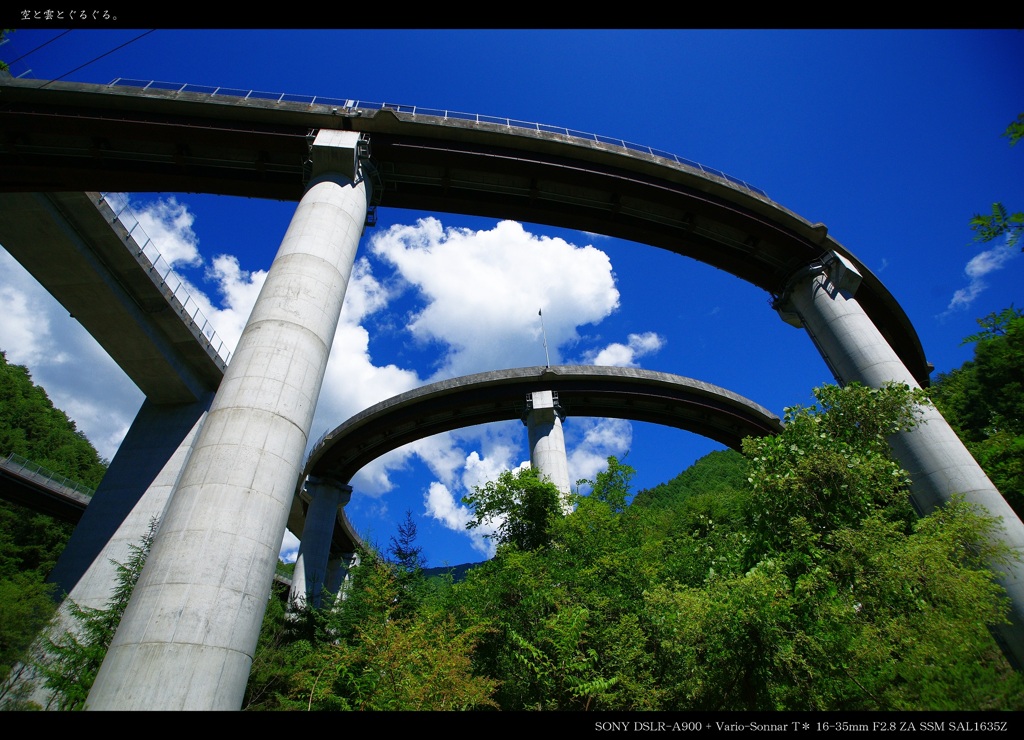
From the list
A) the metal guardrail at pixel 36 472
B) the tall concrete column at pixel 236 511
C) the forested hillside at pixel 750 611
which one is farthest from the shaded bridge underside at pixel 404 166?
the metal guardrail at pixel 36 472

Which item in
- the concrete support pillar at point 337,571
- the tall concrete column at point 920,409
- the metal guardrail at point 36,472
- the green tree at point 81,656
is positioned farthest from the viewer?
the concrete support pillar at point 337,571

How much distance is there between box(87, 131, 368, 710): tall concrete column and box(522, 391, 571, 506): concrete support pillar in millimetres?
18163

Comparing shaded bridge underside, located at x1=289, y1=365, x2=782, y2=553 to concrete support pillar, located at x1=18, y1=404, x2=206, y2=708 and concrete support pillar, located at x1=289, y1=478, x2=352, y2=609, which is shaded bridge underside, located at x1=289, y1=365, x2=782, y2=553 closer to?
concrete support pillar, located at x1=289, y1=478, x2=352, y2=609

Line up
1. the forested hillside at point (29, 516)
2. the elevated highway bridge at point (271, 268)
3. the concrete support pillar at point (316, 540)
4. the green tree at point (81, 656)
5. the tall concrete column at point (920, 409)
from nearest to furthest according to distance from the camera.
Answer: the elevated highway bridge at point (271, 268) → the green tree at point (81, 656) → the tall concrete column at point (920, 409) → the forested hillside at point (29, 516) → the concrete support pillar at point (316, 540)

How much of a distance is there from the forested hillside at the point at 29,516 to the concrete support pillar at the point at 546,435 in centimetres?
2451

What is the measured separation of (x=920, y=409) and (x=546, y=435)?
18.5 m

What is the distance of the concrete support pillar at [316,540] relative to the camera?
1286 inches

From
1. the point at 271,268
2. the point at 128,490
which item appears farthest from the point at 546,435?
the point at 128,490

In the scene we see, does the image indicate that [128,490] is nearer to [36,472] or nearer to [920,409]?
[36,472]

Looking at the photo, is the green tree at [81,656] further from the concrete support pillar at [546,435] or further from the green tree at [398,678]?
the concrete support pillar at [546,435]
